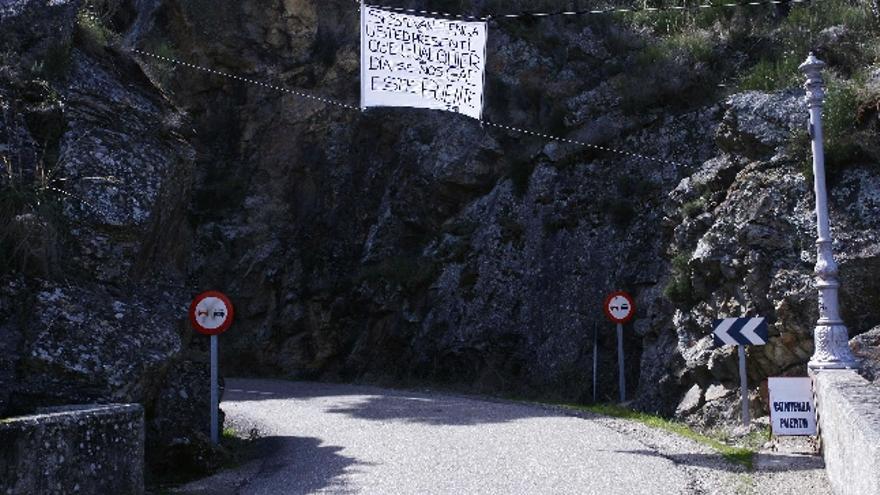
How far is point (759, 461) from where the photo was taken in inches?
381

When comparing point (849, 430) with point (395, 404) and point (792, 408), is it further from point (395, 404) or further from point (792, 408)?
point (395, 404)

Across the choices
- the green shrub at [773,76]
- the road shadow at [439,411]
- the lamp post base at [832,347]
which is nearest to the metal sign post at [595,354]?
the road shadow at [439,411]

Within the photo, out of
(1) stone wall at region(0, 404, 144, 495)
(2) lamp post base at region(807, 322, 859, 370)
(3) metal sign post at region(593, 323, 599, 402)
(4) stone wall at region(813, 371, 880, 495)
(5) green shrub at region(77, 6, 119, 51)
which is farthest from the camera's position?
(3) metal sign post at region(593, 323, 599, 402)

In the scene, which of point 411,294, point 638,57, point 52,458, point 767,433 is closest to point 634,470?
point 767,433

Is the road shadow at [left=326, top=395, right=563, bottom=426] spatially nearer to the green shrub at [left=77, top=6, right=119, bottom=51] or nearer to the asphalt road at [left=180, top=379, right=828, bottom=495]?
Result: the asphalt road at [left=180, top=379, right=828, bottom=495]

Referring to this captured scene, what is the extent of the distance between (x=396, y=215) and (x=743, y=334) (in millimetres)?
13338

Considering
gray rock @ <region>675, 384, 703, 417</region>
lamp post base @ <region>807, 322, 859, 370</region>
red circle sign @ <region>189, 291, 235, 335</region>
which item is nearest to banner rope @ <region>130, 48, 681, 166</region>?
gray rock @ <region>675, 384, 703, 417</region>

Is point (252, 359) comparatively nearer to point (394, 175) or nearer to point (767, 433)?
point (394, 175)

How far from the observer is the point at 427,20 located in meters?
16.3

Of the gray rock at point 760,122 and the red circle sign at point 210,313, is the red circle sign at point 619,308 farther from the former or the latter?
the red circle sign at point 210,313

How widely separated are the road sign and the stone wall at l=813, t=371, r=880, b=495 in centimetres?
189

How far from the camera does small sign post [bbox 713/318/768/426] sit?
38.0ft

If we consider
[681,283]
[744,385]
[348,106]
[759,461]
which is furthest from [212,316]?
[348,106]

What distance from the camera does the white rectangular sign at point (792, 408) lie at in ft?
32.5
